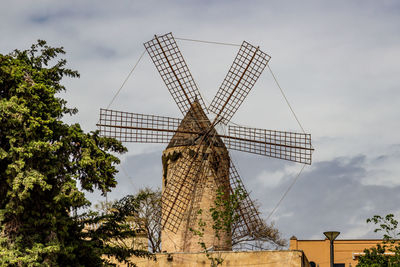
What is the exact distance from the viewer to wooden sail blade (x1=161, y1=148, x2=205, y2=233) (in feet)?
80.8

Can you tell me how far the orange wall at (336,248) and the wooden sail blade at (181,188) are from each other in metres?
11.6

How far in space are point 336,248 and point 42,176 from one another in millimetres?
22165

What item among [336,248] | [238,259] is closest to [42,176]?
[238,259]

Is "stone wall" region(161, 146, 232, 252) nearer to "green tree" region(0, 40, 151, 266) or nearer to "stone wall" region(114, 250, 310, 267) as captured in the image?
"stone wall" region(114, 250, 310, 267)

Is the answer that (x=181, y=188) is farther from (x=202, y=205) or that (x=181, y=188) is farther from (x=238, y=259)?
(x=238, y=259)

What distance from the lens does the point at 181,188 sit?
24719 millimetres

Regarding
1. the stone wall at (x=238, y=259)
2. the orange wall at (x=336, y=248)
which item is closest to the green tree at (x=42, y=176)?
the stone wall at (x=238, y=259)

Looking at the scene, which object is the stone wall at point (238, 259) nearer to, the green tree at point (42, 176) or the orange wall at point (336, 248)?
the green tree at point (42, 176)

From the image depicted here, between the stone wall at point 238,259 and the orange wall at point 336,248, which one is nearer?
the stone wall at point 238,259

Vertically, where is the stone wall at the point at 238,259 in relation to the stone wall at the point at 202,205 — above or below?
below

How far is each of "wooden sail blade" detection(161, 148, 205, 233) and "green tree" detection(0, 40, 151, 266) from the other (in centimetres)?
739

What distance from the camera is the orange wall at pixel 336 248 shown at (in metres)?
33.8

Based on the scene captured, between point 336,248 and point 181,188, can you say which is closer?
point 181,188

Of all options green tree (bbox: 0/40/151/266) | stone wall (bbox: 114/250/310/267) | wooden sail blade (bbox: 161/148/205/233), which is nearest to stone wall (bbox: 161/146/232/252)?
wooden sail blade (bbox: 161/148/205/233)
